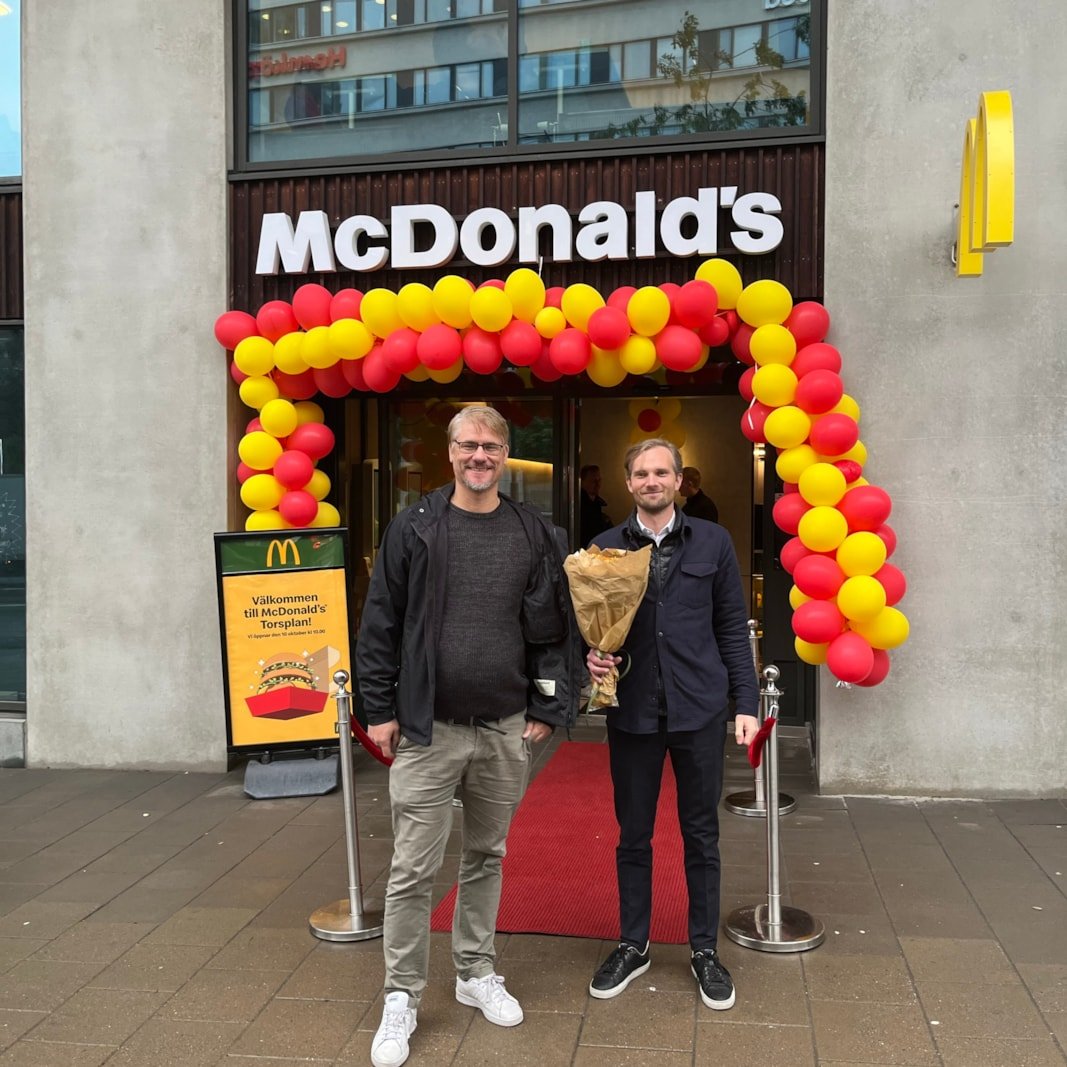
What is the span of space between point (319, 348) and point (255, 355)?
494 mm

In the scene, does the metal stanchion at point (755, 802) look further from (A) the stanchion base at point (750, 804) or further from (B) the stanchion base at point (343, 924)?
(B) the stanchion base at point (343, 924)

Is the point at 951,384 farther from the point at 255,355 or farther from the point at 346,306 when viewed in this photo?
the point at 255,355

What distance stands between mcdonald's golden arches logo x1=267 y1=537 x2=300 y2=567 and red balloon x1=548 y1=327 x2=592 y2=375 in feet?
6.44

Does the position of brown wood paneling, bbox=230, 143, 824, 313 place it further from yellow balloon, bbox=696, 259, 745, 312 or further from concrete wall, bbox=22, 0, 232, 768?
yellow balloon, bbox=696, 259, 745, 312

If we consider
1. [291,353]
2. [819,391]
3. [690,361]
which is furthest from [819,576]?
[291,353]

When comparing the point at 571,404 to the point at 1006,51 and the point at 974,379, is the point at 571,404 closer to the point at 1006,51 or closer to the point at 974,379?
the point at 974,379

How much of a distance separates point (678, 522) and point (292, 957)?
2272mm

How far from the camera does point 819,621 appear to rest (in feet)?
18.1

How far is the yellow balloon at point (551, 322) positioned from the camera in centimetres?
588

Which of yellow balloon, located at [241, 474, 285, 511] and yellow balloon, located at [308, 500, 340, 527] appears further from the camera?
yellow balloon, located at [308, 500, 340, 527]

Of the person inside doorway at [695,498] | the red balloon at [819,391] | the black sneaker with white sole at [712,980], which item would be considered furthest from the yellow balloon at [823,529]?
the person inside doorway at [695,498]

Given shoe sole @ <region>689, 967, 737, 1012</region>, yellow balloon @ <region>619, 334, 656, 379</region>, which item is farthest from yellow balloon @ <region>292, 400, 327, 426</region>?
shoe sole @ <region>689, 967, 737, 1012</region>

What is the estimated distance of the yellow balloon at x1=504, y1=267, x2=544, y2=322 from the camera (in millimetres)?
5805

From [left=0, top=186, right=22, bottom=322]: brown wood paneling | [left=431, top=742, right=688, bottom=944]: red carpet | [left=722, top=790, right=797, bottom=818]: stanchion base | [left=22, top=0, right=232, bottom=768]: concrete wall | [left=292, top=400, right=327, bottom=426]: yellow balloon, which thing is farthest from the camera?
[left=0, top=186, right=22, bottom=322]: brown wood paneling
